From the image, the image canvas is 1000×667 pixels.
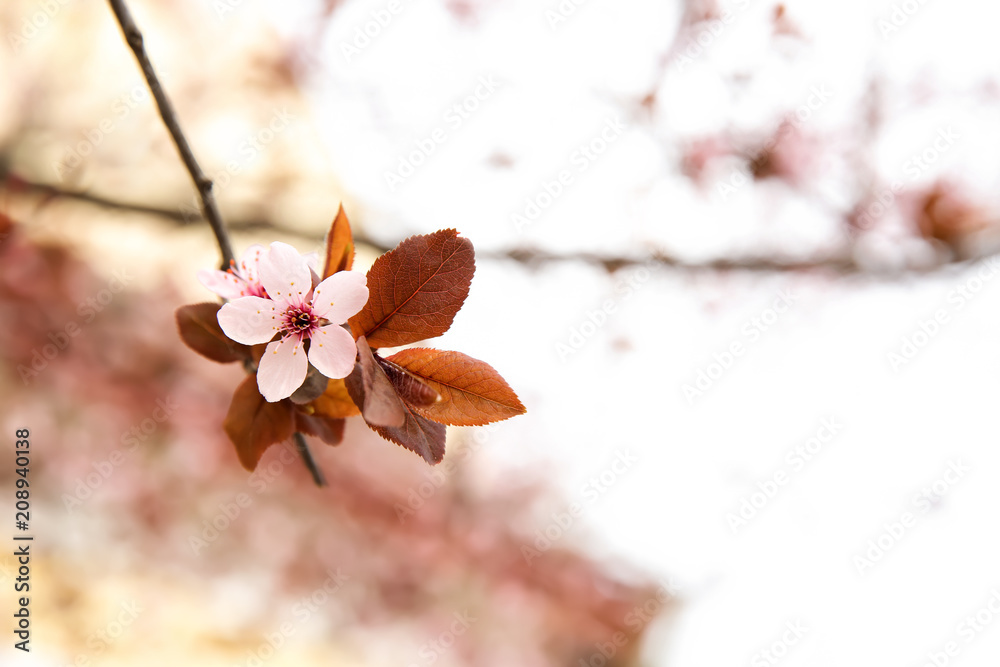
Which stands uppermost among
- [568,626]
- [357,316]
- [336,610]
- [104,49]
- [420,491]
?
[104,49]

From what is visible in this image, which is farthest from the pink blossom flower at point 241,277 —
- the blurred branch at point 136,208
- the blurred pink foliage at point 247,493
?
the blurred pink foliage at point 247,493

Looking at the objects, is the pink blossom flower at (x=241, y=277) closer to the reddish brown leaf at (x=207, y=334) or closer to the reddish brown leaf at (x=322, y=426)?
the reddish brown leaf at (x=207, y=334)

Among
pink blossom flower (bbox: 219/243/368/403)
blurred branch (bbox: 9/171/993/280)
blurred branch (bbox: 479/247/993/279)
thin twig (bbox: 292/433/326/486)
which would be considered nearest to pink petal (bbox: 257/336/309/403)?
pink blossom flower (bbox: 219/243/368/403)

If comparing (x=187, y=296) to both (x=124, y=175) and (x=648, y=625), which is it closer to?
(x=124, y=175)

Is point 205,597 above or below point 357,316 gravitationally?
below

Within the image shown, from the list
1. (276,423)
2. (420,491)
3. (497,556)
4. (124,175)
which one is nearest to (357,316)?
(276,423)

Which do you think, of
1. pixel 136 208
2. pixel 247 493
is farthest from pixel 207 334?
pixel 247 493
